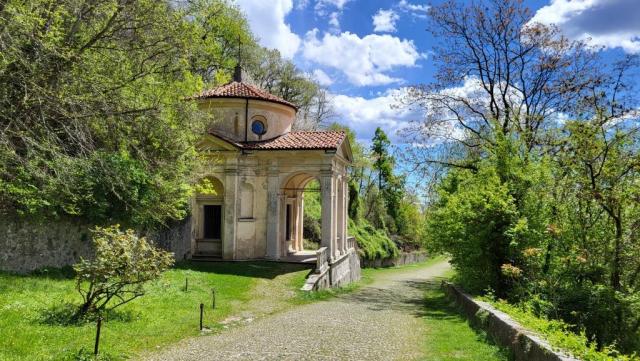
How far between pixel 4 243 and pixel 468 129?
19.6 meters

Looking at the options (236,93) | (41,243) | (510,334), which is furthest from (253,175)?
(510,334)

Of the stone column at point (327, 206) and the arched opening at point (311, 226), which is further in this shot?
the arched opening at point (311, 226)

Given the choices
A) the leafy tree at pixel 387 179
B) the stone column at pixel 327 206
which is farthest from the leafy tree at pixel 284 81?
the stone column at pixel 327 206

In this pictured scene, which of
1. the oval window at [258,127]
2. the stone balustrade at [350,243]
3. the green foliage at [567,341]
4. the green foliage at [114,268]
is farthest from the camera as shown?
the stone balustrade at [350,243]

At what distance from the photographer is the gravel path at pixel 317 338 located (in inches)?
351

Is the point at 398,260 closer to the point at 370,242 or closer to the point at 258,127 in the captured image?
the point at 370,242

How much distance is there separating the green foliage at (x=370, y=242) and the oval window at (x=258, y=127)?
16567 millimetres

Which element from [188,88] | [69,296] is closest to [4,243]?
[69,296]

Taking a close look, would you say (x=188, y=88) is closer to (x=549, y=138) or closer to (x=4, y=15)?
(x=4, y=15)

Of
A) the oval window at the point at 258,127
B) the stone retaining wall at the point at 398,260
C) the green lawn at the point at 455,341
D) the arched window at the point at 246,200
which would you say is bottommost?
the stone retaining wall at the point at 398,260

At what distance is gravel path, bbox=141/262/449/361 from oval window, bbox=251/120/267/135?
10.8 m

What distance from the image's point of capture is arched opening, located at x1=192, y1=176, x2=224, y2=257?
23.0 metres

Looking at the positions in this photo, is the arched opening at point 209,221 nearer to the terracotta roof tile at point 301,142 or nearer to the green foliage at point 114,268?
the terracotta roof tile at point 301,142

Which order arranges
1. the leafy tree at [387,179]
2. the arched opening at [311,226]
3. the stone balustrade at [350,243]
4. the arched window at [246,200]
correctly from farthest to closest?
1. the leafy tree at [387,179]
2. the arched opening at [311,226]
3. the stone balustrade at [350,243]
4. the arched window at [246,200]
